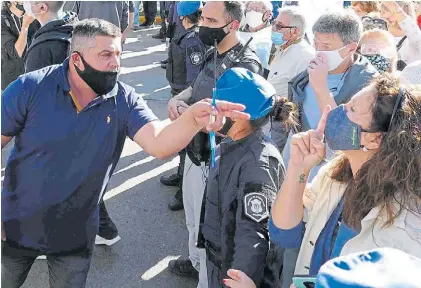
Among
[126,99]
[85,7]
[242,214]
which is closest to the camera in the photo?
Answer: [242,214]

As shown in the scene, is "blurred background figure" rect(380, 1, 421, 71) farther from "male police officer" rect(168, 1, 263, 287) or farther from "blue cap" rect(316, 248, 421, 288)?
"blue cap" rect(316, 248, 421, 288)

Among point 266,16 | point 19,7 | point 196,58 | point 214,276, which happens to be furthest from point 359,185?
point 19,7

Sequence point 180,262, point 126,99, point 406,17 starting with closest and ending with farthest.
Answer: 1. point 126,99
2. point 180,262
3. point 406,17

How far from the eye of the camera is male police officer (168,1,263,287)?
11.3 ft

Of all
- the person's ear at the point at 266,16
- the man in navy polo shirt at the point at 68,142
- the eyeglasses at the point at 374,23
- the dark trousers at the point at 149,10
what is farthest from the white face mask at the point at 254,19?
the dark trousers at the point at 149,10

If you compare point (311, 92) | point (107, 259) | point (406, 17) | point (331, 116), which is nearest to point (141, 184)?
point (107, 259)

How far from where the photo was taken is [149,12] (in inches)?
515

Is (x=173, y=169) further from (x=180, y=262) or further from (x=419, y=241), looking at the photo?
(x=419, y=241)

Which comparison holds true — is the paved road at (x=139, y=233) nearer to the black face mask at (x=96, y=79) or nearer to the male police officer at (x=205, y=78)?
the male police officer at (x=205, y=78)

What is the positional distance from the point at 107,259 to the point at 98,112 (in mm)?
1822

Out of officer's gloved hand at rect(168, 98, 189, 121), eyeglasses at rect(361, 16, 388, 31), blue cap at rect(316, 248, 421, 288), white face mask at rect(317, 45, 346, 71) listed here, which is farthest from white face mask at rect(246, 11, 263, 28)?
blue cap at rect(316, 248, 421, 288)

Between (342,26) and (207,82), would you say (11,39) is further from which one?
(342,26)

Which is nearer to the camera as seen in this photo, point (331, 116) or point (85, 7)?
point (331, 116)

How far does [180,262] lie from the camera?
3910 mm
